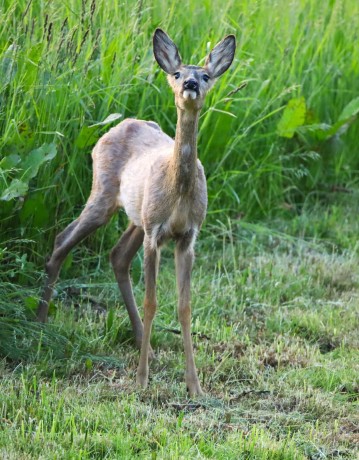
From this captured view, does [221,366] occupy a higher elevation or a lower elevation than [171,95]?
lower

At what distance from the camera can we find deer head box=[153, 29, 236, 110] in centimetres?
548

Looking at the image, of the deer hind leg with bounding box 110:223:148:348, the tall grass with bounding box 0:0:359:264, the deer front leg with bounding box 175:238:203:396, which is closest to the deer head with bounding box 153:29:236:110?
the deer front leg with bounding box 175:238:203:396

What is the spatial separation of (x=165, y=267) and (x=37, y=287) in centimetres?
120

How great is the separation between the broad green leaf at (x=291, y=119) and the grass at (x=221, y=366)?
785 mm

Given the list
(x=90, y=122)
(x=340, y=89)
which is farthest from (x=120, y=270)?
Answer: (x=340, y=89)

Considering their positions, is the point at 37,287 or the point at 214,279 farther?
the point at 214,279

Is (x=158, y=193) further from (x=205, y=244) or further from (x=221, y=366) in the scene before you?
(x=205, y=244)

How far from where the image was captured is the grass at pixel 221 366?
472 centimetres

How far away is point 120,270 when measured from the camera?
6605 millimetres

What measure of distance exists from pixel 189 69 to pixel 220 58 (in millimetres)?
306

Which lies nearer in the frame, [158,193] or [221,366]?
[158,193]

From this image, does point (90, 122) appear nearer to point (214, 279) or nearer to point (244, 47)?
point (214, 279)

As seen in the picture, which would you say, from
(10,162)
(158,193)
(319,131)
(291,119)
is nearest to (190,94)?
(158,193)

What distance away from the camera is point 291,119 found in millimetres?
8555
